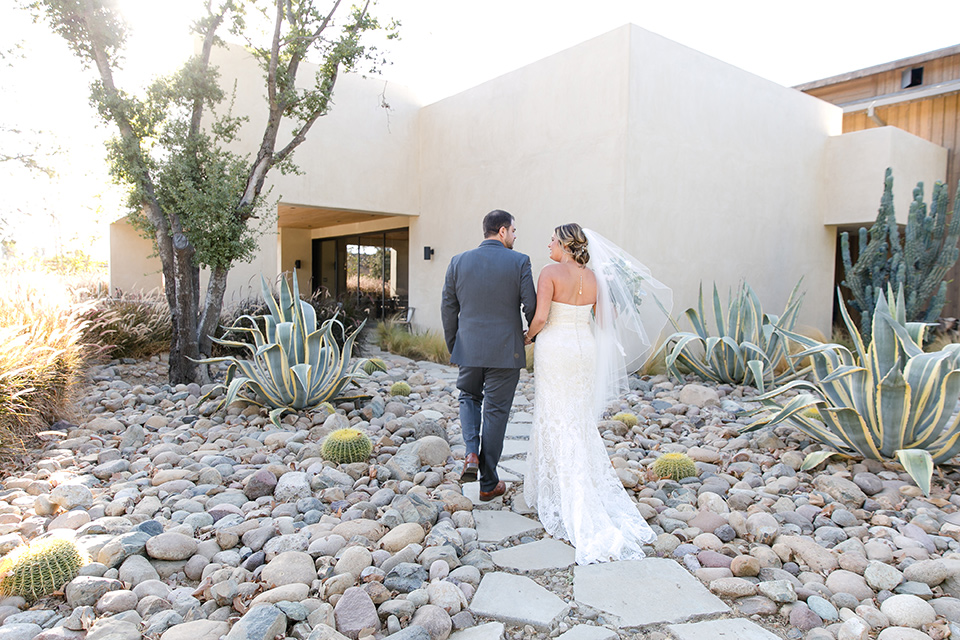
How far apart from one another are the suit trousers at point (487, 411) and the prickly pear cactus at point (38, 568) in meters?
1.98

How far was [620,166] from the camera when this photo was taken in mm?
7805

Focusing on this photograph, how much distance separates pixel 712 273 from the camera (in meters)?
8.83

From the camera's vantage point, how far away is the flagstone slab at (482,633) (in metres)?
2.27

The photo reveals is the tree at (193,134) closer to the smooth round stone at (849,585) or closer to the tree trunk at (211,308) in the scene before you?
the tree trunk at (211,308)

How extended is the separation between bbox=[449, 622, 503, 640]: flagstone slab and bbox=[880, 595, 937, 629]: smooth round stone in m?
1.55

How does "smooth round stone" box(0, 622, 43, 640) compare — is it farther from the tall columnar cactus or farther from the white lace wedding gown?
the tall columnar cactus

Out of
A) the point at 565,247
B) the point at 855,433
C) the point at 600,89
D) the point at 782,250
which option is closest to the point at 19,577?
the point at 565,247

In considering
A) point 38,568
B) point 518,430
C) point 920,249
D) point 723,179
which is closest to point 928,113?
point 920,249

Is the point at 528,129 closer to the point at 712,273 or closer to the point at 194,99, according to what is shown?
the point at 712,273

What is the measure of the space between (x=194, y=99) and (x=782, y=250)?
890cm

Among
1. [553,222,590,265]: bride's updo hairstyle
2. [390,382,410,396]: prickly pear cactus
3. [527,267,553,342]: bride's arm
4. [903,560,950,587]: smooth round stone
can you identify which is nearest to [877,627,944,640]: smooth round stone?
[903,560,950,587]: smooth round stone

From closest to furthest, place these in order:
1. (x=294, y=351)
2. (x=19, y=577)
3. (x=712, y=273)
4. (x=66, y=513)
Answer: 1. (x=19, y=577)
2. (x=66, y=513)
3. (x=294, y=351)
4. (x=712, y=273)

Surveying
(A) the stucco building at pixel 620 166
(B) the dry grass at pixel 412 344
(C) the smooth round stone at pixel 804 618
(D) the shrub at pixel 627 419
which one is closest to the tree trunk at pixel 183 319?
(A) the stucco building at pixel 620 166

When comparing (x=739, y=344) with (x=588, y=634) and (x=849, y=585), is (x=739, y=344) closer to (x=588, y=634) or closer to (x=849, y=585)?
(x=849, y=585)
